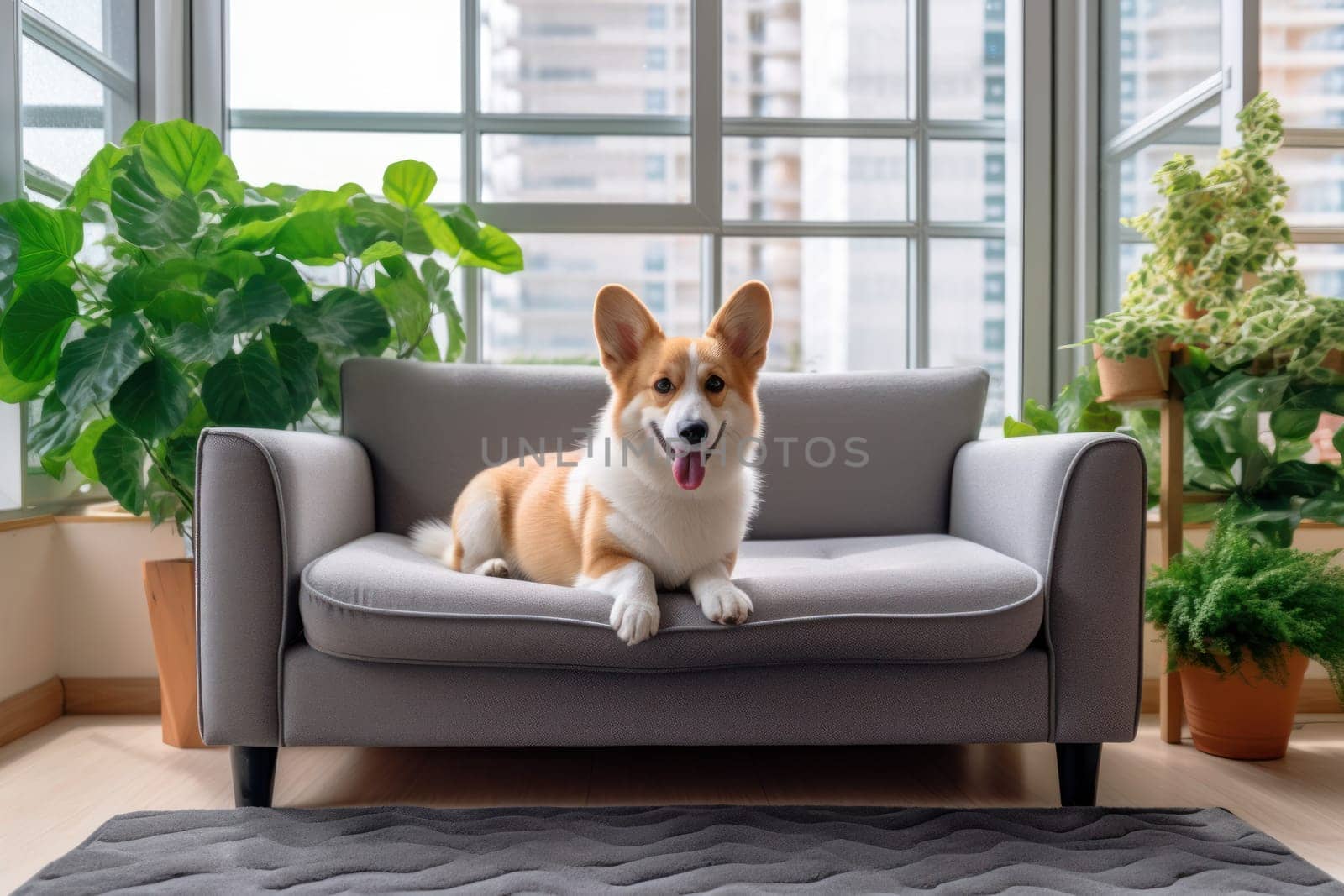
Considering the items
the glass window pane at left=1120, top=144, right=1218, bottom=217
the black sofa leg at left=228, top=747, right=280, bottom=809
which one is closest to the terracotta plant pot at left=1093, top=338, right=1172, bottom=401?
the glass window pane at left=1120, top=144, right=1218, bottom=217

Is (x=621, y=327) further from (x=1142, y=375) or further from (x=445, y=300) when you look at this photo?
(x=1142, y=375)

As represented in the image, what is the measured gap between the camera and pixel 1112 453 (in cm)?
171

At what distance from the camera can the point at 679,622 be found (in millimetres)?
1647

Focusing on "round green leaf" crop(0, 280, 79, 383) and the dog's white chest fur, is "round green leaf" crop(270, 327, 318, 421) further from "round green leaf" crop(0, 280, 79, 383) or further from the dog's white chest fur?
the dog's white chest fur

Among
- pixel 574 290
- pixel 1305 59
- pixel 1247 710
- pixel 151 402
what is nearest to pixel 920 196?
pixel 1305 59

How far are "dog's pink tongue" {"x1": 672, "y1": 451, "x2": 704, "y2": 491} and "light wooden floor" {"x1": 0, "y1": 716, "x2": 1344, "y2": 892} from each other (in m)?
0.65

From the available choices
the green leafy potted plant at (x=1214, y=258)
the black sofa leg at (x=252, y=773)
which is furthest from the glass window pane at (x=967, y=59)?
the black sofa leg at (x=252, y=773)

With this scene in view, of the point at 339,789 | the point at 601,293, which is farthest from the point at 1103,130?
the point at 339,789

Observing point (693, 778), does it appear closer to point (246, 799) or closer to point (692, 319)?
point (246, 799)

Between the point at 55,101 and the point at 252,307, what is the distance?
3.92 feet

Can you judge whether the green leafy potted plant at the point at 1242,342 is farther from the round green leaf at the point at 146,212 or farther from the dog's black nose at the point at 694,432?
the round green leaf at the point at 146,212

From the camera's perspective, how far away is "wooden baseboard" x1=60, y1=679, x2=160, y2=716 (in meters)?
2.56

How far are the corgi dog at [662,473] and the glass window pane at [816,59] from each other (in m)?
1.62

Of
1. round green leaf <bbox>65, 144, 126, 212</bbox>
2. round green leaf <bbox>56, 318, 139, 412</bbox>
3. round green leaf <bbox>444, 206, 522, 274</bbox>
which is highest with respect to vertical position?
round green leaf <bbox>65, 144, 126, 212</bbox>
